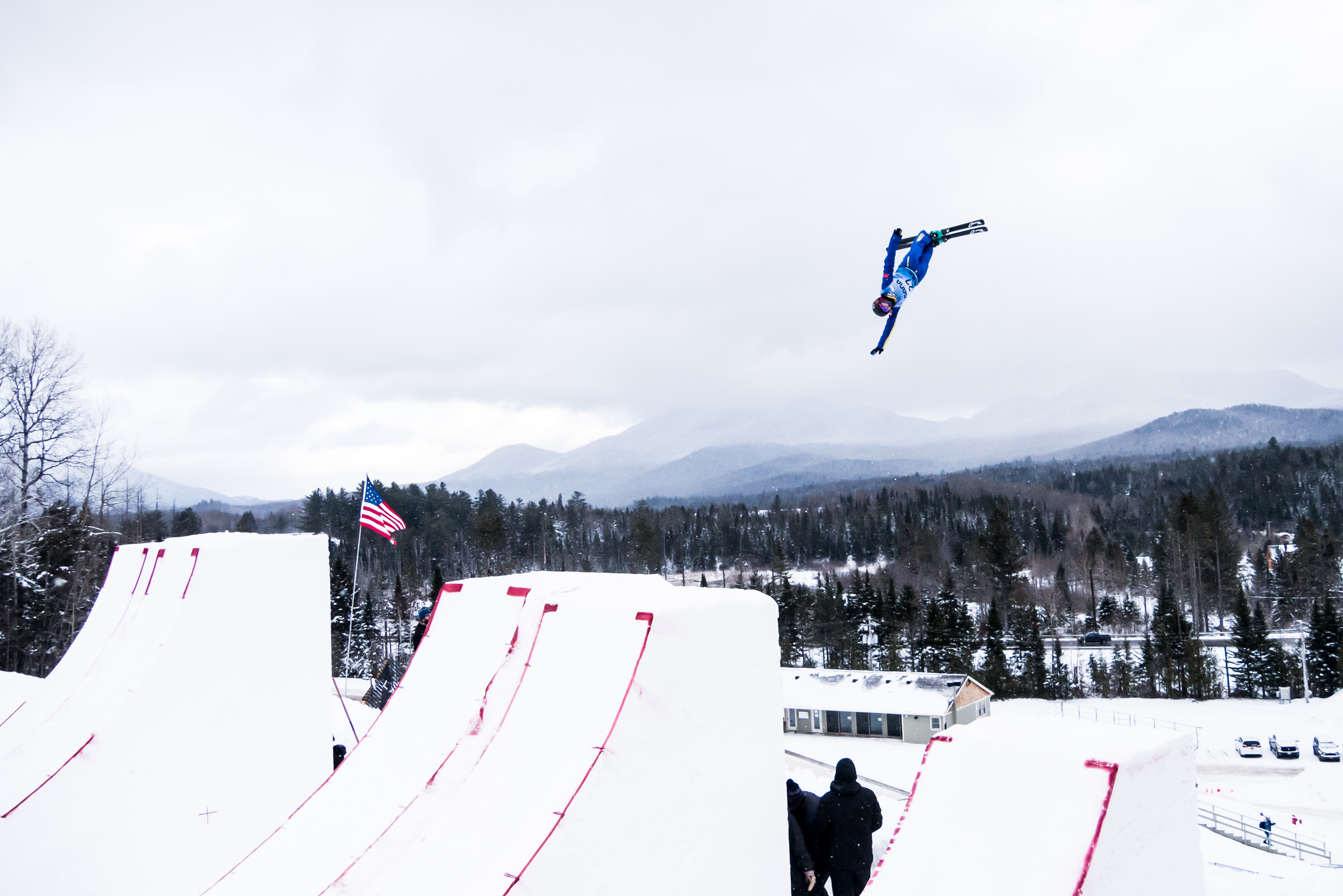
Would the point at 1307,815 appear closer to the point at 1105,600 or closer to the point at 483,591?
the point at 483,591

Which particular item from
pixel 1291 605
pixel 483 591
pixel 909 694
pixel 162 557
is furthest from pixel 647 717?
pixel 1291 605

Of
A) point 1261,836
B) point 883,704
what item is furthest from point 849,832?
point 883,704

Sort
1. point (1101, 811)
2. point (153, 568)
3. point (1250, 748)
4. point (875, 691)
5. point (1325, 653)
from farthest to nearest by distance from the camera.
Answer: point (1325, 653)
point (875, 691)
point (1250, 748)
point (153, 568)
point (1101, 811)

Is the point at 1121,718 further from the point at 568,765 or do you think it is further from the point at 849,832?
the point at 568,765

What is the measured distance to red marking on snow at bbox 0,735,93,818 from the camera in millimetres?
6385

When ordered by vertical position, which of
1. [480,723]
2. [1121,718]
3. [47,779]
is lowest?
[1121,718]

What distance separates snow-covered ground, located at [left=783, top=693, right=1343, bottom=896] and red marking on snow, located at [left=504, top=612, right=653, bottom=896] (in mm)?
5578

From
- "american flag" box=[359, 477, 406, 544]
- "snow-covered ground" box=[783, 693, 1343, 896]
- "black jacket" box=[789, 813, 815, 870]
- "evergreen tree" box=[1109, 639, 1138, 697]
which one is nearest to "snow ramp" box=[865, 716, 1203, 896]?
"black jacket" box=[789, 813, 815, 870]

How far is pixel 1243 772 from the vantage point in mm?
27547

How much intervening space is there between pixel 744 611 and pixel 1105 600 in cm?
6274

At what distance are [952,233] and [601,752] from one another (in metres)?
7.77

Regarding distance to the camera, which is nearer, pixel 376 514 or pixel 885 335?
pixel 885 335

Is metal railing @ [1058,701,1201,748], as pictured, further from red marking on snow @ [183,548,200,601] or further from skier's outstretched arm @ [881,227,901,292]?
red marking on snow @ [183,548,200,601]

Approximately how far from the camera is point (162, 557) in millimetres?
7715
